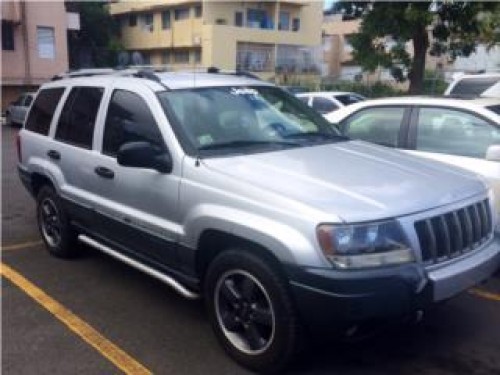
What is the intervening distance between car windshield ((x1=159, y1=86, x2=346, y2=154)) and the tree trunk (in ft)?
39.0

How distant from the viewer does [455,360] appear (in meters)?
3.97

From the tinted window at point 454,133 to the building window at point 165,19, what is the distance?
4577cm

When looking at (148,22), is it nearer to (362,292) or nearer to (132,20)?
(132,20)

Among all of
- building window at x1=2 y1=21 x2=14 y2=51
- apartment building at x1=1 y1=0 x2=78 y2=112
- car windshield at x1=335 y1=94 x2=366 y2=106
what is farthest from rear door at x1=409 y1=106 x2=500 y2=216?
building window at x1=2 y1=21 x2=14 y2=51

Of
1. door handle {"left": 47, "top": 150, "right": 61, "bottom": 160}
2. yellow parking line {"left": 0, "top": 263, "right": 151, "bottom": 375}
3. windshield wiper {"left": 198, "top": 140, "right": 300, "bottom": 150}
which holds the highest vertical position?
windshield wiper {"left": 198, "top": 140, "right": 300, "bottom": 150}

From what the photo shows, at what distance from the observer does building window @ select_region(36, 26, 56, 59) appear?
103 feet

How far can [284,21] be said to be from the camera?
167 feet

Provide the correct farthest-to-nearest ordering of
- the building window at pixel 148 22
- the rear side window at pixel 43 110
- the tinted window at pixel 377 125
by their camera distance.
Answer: the building window at pixel 148 22, the tinted window at pixel 377 125, the rear side window at pixel 43 110

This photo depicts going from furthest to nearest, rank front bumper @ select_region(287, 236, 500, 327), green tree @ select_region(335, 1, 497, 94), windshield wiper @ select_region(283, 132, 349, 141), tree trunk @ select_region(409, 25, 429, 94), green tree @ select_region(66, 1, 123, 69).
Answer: green tree @ select_region(66, 1, 123, 69) < tree trunk @ select_region(409, 25, 429, 94) < green tree @ select_region(335, 1, 497, 94) < windshield wiper @ select_region(283, 132, 349, 141) < front bumper @ select_region(287, 236, 500, 327)

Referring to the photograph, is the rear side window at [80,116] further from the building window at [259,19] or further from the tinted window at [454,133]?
the building window at [259,19]

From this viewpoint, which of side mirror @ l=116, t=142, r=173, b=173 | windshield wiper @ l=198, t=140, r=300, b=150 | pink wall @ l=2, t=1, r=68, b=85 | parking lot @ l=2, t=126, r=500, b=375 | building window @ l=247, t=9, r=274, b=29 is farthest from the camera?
building window @ l=247, t=9, r=274, b=29

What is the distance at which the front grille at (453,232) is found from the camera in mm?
3529

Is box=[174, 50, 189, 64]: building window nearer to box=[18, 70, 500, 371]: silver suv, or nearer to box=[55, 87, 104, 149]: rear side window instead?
box=[55, 87, 104, 149]: rear side window

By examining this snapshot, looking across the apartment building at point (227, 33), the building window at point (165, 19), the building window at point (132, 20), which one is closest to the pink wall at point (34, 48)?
the apartment building at point (227, 33)
